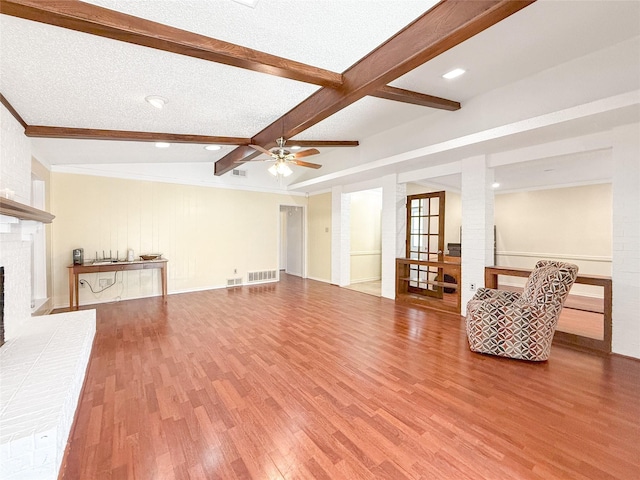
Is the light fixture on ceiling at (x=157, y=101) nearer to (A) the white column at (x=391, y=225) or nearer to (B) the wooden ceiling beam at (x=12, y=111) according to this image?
(B) the wooden ceiling beam at (x=12, y=111)

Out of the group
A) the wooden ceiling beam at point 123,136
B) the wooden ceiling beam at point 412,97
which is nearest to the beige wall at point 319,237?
the wooden ceiling beam at point 123,136

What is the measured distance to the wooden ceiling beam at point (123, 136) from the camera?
3.23 metres

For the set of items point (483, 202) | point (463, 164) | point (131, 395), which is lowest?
point (131, 395)

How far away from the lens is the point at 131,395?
2.31 metres

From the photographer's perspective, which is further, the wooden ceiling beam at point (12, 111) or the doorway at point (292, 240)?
the doorway at point (292, 240)

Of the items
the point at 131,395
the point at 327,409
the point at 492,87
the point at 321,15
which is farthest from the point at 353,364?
the point at 492,87

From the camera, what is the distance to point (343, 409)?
2.12 metres

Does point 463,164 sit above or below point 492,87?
below

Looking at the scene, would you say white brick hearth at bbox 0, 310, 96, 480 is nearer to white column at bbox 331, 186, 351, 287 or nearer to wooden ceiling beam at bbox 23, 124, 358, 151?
wooden ceiling beam at bbox 23, 124, 358, 151

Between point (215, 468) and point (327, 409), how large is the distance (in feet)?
2.77

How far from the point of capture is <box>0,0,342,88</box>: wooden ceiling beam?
1.51 metres

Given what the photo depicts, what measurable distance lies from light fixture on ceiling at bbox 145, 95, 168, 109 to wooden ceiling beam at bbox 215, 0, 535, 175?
4.86ft

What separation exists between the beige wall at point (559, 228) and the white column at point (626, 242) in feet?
12.4

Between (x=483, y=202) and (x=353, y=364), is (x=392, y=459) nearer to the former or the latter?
(x=353, y=364)
